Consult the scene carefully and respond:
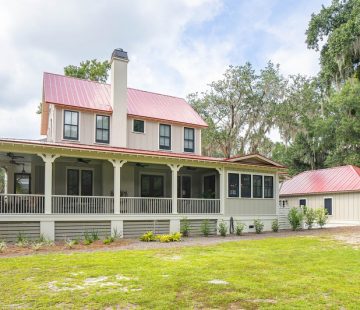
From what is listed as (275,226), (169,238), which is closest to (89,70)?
(275,226)

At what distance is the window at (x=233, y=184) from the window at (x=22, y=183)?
34.7 ft

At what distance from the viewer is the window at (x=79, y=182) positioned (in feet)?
59.9

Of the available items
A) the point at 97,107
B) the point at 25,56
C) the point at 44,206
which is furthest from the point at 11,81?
the point at 44,206

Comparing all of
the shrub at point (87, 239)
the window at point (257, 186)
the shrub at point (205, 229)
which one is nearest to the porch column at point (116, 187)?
the shrub at point (87, 239)

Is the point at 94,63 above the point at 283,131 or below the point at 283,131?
above

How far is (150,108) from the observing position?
2183 cm

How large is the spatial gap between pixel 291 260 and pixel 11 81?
22667 mm

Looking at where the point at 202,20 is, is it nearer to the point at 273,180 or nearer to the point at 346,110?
the point at 273,180

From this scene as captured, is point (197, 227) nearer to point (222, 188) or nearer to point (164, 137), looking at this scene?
point (222, 188)

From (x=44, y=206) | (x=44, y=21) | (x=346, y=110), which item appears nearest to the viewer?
(x=44, y=206)

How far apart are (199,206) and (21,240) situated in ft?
27.4

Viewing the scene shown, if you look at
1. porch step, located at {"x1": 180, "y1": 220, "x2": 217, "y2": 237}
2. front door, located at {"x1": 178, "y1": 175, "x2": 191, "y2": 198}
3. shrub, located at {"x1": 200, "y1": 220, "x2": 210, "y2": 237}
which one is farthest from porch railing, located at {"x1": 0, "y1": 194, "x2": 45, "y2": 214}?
front door, located at {"x1": 178, "y1": 175, "x2": 191, "y2": 198}

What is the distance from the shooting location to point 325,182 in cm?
2661

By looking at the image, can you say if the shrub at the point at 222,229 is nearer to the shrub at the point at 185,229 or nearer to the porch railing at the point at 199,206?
the porch railing at the point at 199,206
